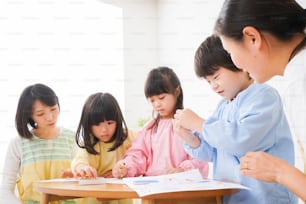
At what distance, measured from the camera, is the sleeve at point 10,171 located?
128cm

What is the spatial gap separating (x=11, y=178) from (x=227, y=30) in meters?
0.84

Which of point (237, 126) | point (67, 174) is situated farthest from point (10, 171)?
point (237, 126)

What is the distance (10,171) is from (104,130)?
311mm

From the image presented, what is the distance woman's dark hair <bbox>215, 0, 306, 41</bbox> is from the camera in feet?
2.14

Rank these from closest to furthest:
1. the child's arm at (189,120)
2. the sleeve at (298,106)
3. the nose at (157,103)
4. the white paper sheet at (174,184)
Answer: the sleeve at (298,106) → the white paper sheet at (174,184) → the child's arm at (189,120) → the nose at (157,103)

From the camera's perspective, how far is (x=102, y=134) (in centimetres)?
120

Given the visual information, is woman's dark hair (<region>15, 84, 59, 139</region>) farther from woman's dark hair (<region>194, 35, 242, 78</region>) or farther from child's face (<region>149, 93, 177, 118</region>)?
woman's dark hair (<region>194, 35, 242, 78</region>)

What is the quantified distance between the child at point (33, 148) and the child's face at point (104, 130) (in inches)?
6.3

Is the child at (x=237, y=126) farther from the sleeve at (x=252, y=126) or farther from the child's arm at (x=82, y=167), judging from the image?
the child's arm at (x=82, y=167)

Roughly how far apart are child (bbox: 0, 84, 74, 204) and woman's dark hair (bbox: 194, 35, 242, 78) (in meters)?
0.54

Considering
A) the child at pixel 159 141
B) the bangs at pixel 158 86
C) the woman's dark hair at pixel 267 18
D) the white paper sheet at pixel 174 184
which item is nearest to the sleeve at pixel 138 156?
the child at pixel 159 141

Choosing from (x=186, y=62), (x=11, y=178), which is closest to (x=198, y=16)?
(x=186, y=62)

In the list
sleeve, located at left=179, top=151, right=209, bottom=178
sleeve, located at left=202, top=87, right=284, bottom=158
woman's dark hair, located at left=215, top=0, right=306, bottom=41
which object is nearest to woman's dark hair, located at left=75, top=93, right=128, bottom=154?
sleeve, located at left=179, top=151, right=209, bottom=178

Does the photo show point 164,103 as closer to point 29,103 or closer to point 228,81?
point 228,81
